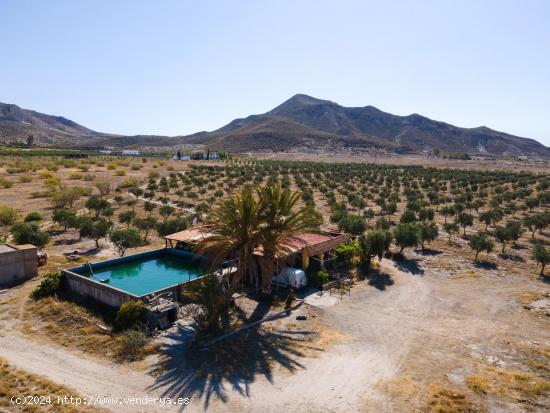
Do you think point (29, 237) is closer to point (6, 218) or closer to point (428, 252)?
point (6, 218)

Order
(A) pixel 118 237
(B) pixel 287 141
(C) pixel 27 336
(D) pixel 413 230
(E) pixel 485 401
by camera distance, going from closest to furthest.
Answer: (E) pixel 485 401, (C) pixel 27 336, (A) pixel 118 237, (D) pixel 413 230, (B) pixel 287 141

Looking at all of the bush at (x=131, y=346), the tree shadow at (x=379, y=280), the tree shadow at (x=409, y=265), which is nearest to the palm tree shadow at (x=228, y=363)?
the bush at (x=131, y=346)

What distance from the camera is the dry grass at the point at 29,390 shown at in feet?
36.4

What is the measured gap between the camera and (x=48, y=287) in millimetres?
18859

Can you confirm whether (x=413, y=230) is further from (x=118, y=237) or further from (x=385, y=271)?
(x=118, y=237)

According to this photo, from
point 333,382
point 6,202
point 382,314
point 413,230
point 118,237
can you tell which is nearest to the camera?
point 333,382

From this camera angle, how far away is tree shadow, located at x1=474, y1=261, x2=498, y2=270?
2561 cm

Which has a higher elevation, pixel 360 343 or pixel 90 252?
pixel 90 252

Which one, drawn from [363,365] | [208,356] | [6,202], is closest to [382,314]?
[363,365]

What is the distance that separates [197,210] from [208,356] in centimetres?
2451

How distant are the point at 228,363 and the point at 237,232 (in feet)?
18.5

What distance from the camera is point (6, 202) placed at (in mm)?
42719

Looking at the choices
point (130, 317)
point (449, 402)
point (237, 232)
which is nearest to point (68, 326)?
point (130, 317)

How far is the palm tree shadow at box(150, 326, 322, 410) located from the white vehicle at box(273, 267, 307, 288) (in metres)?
4.32
